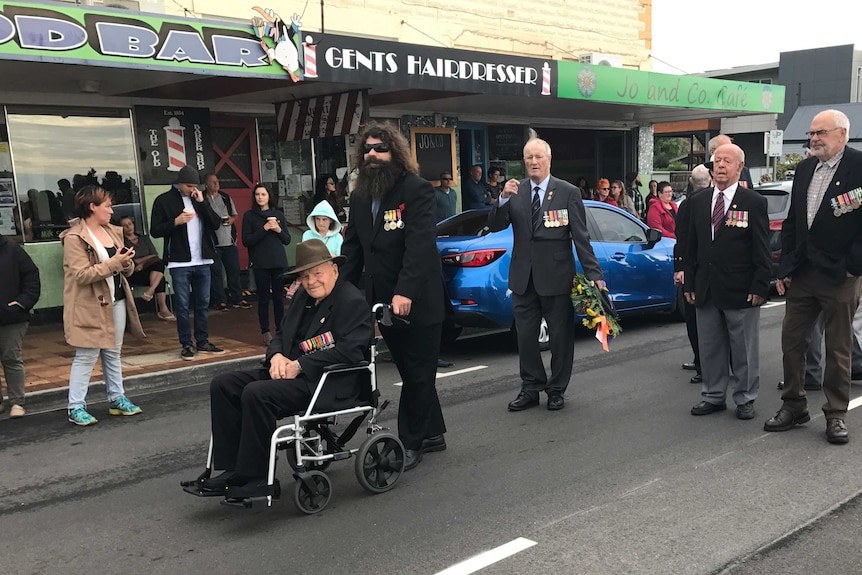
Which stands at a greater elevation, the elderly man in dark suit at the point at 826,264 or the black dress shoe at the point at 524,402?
the elderly man in dark suit at the point at 826,264

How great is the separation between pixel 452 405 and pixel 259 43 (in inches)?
184

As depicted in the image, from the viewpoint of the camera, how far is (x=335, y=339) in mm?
4352

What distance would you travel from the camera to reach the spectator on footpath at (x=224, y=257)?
10.9 metres

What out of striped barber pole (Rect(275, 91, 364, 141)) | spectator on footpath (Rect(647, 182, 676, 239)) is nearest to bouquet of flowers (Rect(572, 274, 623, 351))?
spectator on footpath (Rect(647, 182, 676, 239))

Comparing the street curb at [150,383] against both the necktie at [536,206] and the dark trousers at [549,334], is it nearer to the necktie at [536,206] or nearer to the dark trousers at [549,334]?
the dark trousers at [549,334]

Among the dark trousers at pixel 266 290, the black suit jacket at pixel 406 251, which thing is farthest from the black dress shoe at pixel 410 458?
the dark trousers at pixel 266 290

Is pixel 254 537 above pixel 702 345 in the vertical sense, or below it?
below

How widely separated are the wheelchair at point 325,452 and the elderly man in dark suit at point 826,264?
2.83 metres

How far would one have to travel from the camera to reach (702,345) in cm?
605

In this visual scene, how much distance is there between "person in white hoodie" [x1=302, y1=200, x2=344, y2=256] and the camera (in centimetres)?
821

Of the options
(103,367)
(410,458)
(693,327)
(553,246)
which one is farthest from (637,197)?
(410,458)

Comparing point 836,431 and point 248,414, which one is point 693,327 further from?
point 248,414

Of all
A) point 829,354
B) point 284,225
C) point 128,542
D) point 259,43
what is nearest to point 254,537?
point 128,542

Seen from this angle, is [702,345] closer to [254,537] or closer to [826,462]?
[826,462]
